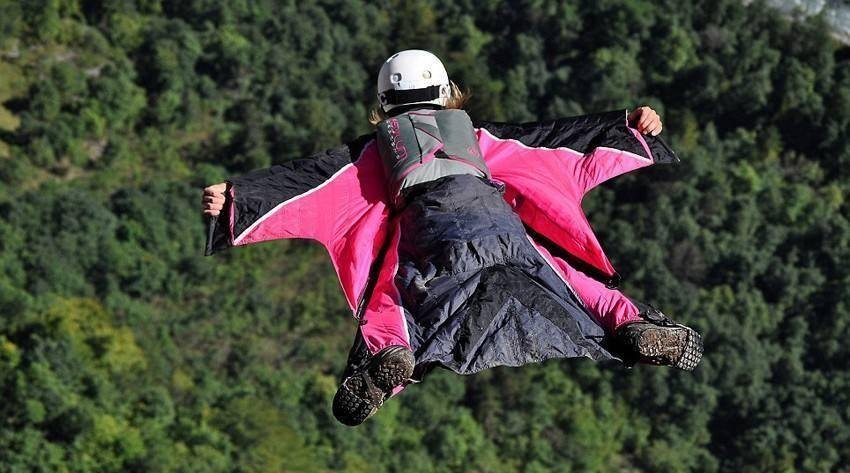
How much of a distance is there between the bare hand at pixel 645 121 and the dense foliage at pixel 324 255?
31.8 metres

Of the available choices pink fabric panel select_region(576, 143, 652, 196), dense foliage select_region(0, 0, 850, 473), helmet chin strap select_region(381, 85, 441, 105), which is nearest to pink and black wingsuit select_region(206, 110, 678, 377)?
pink fabric panel select_region(576, 143, 652, 196)

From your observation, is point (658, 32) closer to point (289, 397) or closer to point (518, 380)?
point (518, 380)

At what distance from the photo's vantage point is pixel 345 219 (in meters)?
11.6

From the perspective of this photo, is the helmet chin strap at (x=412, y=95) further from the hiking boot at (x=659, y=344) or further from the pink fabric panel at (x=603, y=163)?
the hiking boot at (x=659, y=344)

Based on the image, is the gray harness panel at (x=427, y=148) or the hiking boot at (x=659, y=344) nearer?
the hiking boot at (x=659, y=344)

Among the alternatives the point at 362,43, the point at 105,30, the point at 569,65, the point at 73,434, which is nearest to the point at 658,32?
the point at 569,65

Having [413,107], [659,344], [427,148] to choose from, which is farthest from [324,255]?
[659,344]

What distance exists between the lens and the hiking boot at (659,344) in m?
10.5

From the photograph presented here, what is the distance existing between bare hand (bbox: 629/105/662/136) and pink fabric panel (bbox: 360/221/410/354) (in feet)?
7.02

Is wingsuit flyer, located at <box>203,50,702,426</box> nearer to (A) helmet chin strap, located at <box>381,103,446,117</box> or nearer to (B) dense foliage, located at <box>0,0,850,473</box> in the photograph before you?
(A) helmet chin strap, located at <box>381,103,446,117</box>

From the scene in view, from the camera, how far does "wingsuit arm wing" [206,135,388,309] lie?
11.2 meters

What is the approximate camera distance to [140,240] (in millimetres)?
48094

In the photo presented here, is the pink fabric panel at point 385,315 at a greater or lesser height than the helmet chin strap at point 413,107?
lesser

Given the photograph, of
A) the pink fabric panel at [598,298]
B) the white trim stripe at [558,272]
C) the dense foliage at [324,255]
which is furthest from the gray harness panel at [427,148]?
the dense foliage at [324,255]
